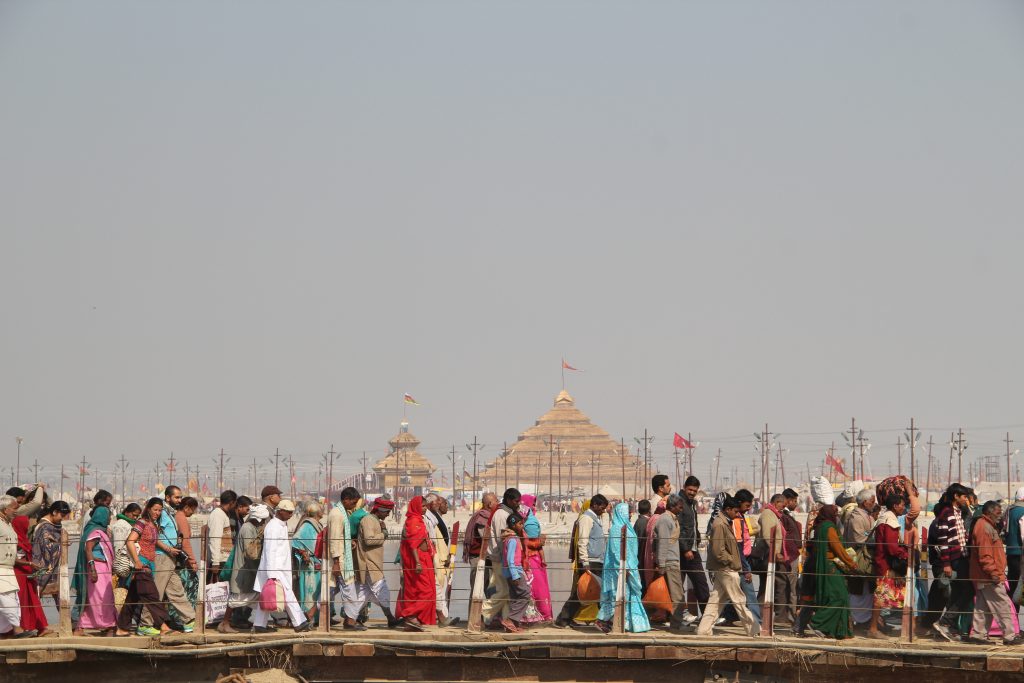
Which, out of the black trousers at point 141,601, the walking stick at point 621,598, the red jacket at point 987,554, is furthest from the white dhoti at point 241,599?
the red jacket at point 987,554

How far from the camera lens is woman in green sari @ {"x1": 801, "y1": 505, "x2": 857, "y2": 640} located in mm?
15727

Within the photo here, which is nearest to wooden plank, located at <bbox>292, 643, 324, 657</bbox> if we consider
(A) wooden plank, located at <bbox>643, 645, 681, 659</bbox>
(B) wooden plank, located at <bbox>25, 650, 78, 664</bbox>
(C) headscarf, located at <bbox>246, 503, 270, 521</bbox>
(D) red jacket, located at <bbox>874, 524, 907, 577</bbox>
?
(C) headscarf, located at <bbox>246, 503, 270, 521</bbox>

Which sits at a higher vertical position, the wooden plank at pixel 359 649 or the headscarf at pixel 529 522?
the headscarf at pixel 529 522

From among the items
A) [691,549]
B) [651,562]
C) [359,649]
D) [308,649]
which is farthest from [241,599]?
[691,549]

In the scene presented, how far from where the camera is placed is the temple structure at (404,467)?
14000cm

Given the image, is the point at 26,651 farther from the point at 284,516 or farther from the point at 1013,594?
the point at 1013,594

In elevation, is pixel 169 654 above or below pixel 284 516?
below

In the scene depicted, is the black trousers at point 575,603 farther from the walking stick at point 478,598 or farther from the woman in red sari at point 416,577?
the woman in red sari at point 416,577

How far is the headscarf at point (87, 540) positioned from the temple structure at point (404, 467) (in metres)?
122

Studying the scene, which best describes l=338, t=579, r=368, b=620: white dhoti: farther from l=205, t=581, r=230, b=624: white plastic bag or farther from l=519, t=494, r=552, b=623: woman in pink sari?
l=519, t=494, r=552, b=623: woman in pink sari

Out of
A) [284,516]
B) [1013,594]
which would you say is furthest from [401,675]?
[1013,594]

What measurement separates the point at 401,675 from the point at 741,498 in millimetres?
4226

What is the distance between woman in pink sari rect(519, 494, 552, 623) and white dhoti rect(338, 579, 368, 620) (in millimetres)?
1862

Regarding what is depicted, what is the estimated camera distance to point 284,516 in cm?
1617
